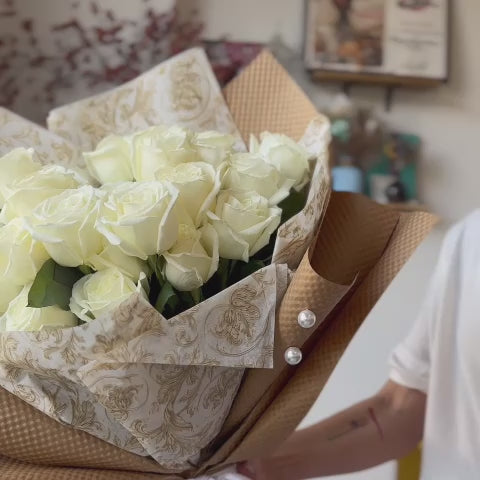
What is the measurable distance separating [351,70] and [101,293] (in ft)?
5.00

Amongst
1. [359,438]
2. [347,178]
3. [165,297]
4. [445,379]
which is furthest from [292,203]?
[347,178]

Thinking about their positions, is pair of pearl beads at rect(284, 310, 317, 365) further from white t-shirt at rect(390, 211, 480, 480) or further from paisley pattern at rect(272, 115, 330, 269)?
white t-shirt at rect(390, 211, 480, 480)

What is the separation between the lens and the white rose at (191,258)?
408 mm

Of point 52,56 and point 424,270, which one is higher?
point 52,56

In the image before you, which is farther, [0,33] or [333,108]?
[333,108]

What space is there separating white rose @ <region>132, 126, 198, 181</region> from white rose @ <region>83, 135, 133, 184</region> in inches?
0.5

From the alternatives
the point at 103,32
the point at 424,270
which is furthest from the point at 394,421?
the point at 103,32

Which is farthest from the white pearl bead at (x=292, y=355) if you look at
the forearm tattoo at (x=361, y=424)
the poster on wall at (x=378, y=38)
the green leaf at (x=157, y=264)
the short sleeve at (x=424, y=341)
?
the poster on wall at (x=378, y=38)

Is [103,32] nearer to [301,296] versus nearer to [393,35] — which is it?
[393,35]

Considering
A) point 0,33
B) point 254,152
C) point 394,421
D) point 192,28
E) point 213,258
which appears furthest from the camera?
point 192,28

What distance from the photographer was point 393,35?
1.82 metres

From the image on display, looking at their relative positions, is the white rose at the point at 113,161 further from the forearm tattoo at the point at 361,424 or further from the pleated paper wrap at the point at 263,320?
the forearm tattoo at the point at 361,424

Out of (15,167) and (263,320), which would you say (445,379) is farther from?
(15,167)

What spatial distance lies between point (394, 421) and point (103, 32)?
1189 millimetres
